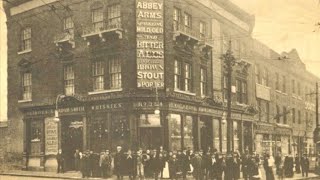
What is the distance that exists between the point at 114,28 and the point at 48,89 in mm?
1428

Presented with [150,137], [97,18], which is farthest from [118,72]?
[150,137]

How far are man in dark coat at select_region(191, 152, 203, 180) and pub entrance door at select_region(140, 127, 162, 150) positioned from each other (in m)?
0.66

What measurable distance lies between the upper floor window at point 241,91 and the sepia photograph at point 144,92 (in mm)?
19

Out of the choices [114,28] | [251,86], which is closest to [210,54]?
[251,86]

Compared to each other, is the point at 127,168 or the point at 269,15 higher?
the point at 269,15

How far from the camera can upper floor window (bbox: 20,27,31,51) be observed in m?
8.42

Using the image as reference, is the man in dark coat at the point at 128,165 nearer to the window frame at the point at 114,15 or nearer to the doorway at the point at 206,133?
the doorway at the point at 206,133

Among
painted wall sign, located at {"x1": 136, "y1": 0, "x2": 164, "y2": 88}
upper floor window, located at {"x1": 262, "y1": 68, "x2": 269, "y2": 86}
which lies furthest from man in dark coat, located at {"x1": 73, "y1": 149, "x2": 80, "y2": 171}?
upper floor window, located at {"x1": 262, "y1": 68, "x2": 269, "y2": 86}

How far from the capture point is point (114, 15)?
831 cm

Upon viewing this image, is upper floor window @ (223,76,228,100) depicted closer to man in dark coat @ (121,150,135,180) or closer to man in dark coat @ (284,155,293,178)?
man in dark coat @ (284,155,293,178)

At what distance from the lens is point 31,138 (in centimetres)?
827

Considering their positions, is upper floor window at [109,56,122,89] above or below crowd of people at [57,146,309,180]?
above

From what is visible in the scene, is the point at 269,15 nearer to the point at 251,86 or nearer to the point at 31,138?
the point at 251,86

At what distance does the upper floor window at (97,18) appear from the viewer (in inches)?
332
